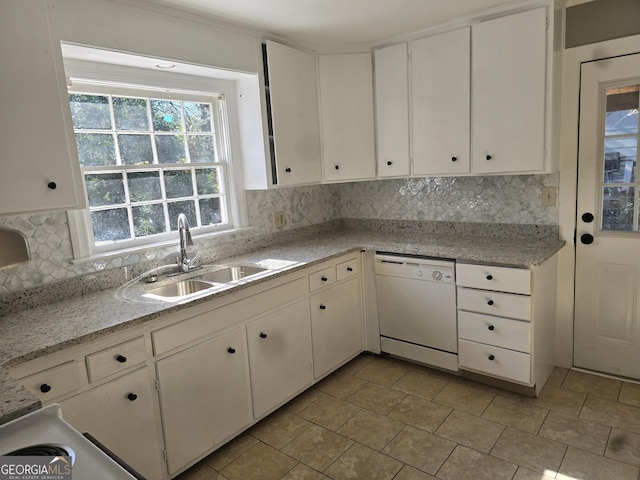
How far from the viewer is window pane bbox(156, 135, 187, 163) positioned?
2.64 meters

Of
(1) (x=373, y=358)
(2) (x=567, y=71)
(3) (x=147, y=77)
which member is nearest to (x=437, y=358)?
(1) (x=373, y=358)

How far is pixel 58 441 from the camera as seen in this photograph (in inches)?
38.1

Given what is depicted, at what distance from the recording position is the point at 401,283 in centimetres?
298

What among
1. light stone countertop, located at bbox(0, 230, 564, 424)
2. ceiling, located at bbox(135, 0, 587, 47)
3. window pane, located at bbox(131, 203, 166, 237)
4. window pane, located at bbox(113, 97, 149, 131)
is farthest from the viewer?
window pane, located at bbox(131, 203, 166, 237)

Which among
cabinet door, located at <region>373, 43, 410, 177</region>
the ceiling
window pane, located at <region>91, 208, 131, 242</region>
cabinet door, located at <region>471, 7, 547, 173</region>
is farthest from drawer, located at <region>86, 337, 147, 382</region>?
cabinet door, located at <region>471, 7, 547, 173</region>

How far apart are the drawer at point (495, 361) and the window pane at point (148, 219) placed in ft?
6.59

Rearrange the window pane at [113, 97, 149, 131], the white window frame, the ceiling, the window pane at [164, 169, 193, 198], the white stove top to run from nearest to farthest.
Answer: the white stove top, the white window frame, the ceiling, the window pane at [113, 97, 149, 131], the window pane at [164, 169, 193, 198]

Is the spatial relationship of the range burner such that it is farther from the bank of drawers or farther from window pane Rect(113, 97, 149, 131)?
the bank of drawers

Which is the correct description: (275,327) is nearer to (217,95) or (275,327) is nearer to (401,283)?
(401,283)

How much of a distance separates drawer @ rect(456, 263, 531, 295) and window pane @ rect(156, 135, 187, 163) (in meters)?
1.86

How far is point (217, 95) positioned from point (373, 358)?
7.07ft

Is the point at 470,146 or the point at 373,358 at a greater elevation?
the point at 470,146

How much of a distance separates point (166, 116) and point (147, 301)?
121 centimetres

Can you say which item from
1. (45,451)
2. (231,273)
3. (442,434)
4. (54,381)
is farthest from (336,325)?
(45,451)
